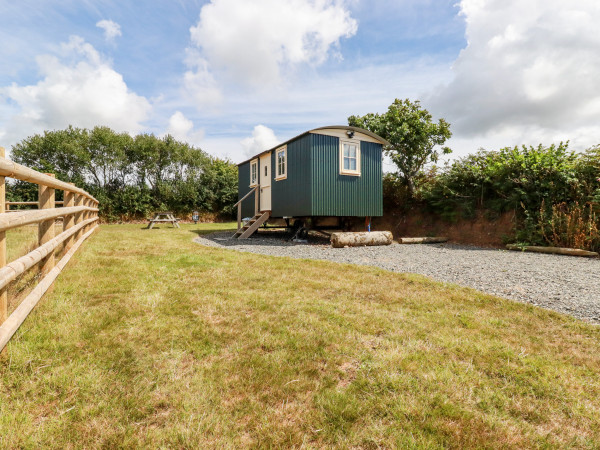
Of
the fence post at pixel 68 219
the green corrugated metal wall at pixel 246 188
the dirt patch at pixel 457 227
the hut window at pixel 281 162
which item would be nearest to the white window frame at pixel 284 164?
the hut window at pixel 281 162

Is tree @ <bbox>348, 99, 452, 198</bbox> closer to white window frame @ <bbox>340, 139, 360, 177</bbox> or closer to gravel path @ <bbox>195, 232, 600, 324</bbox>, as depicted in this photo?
white window frame @ <bbox>340, 139, 360, 177</bbox>

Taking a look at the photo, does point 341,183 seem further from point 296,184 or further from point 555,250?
point 555,250

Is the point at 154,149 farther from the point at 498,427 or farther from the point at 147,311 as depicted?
the point at 498,427

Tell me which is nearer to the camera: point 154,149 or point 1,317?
point 1,317

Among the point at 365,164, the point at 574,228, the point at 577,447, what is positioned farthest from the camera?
the point at 365,164

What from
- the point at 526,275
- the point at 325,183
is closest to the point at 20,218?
the point at 526,275

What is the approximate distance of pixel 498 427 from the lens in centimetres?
156

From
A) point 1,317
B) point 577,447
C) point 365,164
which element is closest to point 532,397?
point 577,447

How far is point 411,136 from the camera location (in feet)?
50.7

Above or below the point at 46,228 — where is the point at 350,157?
above

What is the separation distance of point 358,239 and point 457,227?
506 centimetres

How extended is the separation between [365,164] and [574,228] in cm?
620

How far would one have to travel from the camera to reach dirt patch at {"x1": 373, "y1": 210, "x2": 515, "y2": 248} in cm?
999

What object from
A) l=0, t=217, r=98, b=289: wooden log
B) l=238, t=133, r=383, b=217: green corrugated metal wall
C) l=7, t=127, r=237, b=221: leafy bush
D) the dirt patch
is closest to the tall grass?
the dirt patch
